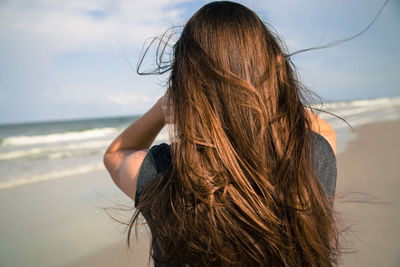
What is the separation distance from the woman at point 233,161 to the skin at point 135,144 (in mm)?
12

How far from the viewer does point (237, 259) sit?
3.27ft

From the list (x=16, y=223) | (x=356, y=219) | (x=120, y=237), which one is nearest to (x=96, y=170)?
(x=16, y=223)

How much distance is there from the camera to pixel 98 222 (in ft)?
11.8

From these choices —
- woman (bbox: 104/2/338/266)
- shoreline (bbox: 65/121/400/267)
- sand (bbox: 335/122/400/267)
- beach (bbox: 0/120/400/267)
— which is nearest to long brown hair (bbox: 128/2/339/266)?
woman (bbox: 104/2/338/266)

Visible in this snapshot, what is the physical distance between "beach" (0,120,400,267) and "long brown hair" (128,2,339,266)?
92 centimetres

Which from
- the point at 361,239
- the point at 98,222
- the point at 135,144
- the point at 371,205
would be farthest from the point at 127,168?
the point at 371,205

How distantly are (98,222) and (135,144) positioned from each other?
278 cm

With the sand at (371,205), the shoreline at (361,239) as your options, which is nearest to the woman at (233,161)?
the sand at (371,205)

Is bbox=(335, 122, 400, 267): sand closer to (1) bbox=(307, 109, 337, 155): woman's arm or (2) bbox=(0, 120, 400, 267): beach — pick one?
(2) bbox=(0, 120, 400, 267): beach

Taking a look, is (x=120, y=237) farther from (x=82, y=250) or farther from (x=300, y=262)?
(x=300, y=262)

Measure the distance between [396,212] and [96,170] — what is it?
5.67 meters

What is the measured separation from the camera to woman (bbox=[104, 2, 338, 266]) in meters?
0.95

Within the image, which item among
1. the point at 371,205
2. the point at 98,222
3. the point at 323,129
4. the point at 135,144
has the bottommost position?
the point at 98,222

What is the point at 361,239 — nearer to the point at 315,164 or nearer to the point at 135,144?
the point at 315,164
